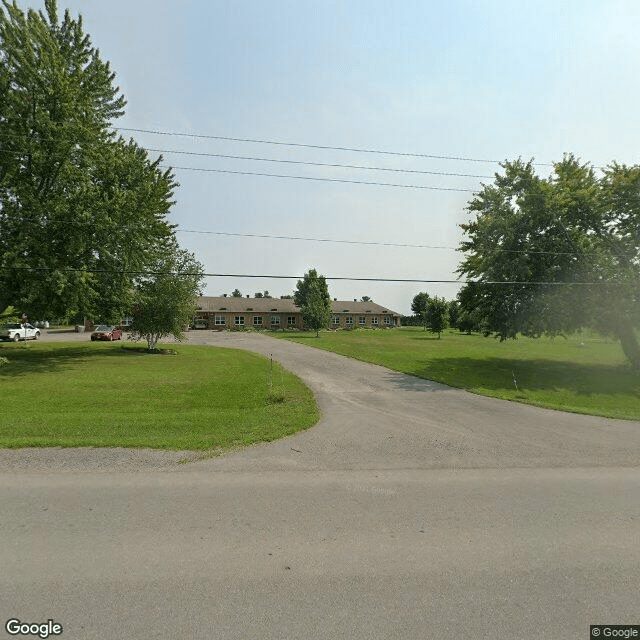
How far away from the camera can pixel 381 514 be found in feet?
14.4

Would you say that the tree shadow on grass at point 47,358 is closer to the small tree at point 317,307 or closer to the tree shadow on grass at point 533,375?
the tree shadow on grass at point 533,375

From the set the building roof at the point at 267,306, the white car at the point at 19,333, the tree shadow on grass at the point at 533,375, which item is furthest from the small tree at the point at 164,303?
the building roof at the point at 267,306

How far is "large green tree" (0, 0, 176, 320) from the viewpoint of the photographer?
17.5 meters

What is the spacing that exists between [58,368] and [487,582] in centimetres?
1978

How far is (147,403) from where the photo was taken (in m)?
11.0

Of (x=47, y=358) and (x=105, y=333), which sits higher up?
(x=105, y=333)

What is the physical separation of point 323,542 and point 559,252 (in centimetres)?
2232

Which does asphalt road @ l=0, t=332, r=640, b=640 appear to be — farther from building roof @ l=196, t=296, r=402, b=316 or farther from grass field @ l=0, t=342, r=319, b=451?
building roof @ l=196, t=296, r=402, b=316

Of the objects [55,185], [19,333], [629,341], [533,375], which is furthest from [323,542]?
[19,333]

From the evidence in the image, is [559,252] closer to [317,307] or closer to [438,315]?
[438,315]

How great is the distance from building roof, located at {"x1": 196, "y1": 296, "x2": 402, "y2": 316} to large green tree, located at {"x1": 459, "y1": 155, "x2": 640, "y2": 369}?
48.7 metres

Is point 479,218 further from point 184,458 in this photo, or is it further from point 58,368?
point 58,368

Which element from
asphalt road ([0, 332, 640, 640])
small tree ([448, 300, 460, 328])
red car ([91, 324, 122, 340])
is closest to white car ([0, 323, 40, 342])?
red car ([91, 324, 122, 340])

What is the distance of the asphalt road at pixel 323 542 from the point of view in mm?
2754
